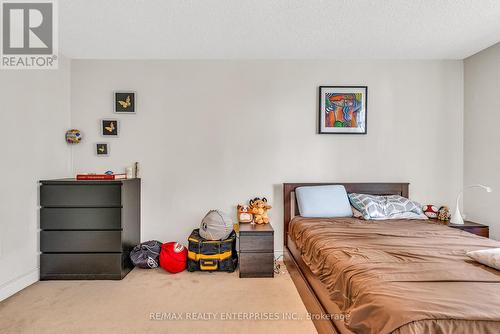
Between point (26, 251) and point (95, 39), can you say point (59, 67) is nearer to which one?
point (95, 39)

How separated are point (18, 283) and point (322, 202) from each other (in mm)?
3035

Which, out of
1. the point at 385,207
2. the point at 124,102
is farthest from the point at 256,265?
the point at 124,102

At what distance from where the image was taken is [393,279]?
1.36 m

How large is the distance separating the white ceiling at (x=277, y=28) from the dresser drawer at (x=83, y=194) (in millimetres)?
1496

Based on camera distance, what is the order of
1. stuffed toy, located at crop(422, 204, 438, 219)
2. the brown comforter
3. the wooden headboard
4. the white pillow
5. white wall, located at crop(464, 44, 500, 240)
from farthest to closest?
the wooden headboard, stuffed toy, located at crop(422, 204, 438, 219), white wall, located at crop(464, 44, 500, 240), the white pillow, the brown comforter

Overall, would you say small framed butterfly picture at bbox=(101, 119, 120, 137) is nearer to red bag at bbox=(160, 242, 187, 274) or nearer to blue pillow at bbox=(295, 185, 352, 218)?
red bag at bbox=(160, 242, 187, 274)

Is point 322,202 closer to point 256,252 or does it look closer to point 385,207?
point 385,207

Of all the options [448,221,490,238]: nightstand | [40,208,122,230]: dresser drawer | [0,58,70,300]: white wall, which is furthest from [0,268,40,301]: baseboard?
[448,221,490,238]: nightstand

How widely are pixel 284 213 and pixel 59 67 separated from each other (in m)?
3.09

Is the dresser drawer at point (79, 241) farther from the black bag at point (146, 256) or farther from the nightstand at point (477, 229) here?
the nightstand at point (477, 229)

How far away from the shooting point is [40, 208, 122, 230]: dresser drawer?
2871 mm

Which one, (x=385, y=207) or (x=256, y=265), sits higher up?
(x=385, y=207)

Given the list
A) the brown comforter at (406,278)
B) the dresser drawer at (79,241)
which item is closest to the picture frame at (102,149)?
the dresser drawer at (79,241)

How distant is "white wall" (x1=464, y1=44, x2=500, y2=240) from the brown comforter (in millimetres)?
1190
